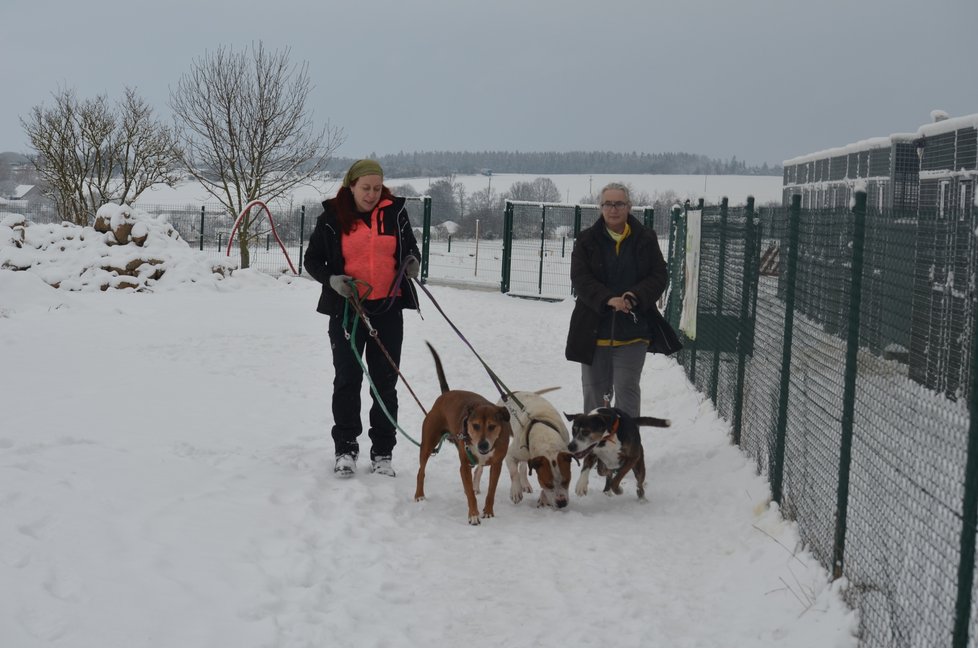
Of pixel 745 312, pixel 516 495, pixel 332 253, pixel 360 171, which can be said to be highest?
pixel 360 171

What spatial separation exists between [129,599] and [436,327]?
10.6 meters

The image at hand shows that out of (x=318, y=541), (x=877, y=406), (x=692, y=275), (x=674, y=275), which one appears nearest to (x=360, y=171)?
(x=318, y=541)

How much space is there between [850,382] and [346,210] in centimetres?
334

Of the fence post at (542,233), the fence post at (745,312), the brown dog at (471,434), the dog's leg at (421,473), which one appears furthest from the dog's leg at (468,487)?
the fence post at (542,233)

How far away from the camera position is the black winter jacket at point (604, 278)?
6.38m

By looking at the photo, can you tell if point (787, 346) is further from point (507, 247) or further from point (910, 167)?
point (507, 247)

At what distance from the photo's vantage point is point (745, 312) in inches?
269

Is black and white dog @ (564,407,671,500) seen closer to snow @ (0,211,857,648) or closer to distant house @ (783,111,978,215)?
snow @ (0,211,857,648)

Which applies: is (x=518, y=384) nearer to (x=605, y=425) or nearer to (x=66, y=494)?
(x=605, y=425)

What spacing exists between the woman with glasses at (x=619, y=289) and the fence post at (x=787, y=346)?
1048mm

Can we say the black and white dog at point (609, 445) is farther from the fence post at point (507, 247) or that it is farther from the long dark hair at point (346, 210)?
the fence post at point (507, 247)

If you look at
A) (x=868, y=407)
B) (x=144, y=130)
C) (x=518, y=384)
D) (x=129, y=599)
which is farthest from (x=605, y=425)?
(x=144, y=130)

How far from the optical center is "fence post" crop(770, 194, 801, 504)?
5.33 m

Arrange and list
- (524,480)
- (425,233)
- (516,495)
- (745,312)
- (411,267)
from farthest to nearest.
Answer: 1. (425,233)
2. (745,312)
3. (524,480)
4. (411,267)
5. (516,495)
